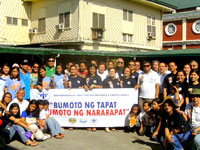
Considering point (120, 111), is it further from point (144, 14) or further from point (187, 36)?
point (187, 36)

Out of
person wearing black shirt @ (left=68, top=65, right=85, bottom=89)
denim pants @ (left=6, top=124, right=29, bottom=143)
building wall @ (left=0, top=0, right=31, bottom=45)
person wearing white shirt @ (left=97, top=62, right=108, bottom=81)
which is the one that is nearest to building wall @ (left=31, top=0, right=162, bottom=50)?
building wall @ (left=0, top=0, right=31, bottom=45)

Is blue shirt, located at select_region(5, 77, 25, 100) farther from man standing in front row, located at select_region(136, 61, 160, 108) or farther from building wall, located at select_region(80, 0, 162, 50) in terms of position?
building wall, located at select_region(80, 0, 162, 50)

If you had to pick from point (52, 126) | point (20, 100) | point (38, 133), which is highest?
point (20, 100)

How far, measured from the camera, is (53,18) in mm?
19734

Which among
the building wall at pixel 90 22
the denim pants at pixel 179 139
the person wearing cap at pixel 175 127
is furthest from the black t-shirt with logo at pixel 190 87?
the building wall at pixel 90 22

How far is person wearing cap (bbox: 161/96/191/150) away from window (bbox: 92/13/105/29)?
13.7m

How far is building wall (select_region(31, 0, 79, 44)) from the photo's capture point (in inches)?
717

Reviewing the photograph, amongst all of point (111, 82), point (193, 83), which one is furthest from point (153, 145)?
point (111, 82)

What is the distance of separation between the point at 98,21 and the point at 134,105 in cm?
1224

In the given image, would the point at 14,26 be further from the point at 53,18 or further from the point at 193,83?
the point at 193,83

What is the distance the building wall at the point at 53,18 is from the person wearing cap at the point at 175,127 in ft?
42.5

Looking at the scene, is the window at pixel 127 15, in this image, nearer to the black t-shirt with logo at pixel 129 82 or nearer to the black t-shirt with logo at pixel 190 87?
the black t-shirt with logo at pixel 129 82

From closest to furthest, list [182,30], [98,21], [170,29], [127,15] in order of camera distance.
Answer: [98,21], [127,15], [182,30], [170,29]

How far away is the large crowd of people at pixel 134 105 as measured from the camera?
19.2 ft
